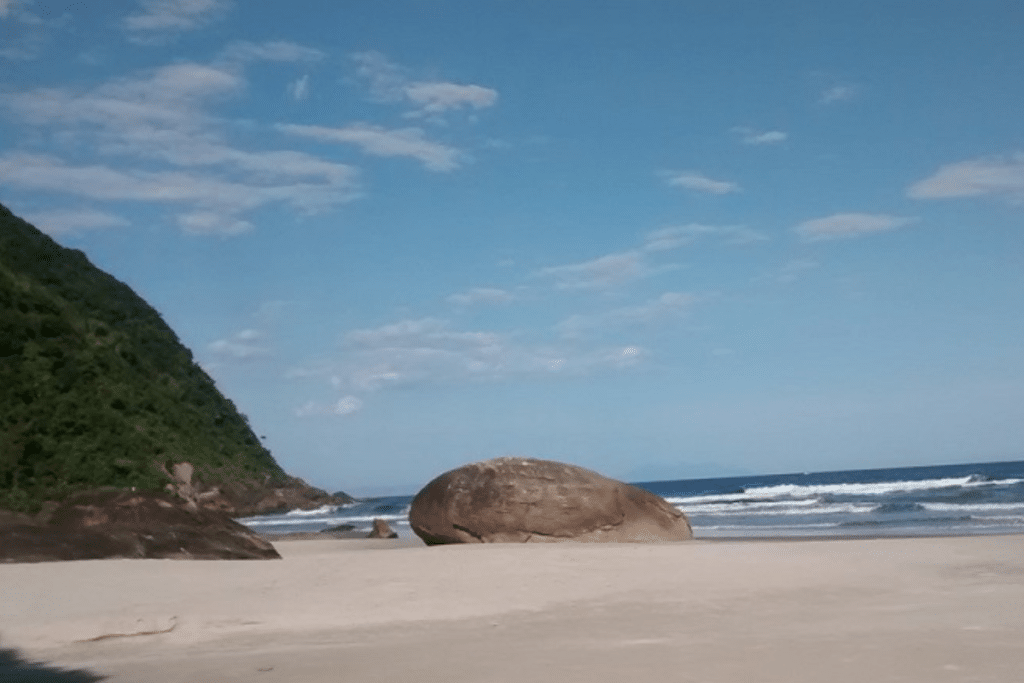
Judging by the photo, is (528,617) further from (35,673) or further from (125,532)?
(125,532)

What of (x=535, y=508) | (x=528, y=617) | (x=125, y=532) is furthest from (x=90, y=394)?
(x=528, y=617)

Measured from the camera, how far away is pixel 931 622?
Answer: 7.02m

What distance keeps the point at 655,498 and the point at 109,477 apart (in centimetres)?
1041

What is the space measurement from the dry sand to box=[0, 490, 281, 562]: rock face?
93 cm

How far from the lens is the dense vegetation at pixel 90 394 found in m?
17.4

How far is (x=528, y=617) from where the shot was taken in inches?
326

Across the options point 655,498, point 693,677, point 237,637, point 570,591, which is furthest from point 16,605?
point 655,498

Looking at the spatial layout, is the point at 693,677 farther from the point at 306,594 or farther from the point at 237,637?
the point at 306,594

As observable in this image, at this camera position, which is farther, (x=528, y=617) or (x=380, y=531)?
(x=380, y=531)

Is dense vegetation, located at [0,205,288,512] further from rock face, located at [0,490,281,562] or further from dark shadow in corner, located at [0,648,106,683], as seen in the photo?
dark shadow in corner, located at [0,648,106,683]

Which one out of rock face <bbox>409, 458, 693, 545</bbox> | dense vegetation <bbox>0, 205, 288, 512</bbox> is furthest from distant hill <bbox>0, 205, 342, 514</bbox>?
rock face <bbox>409, 458, 693, 545</bbox>

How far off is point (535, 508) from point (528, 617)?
7.42 m

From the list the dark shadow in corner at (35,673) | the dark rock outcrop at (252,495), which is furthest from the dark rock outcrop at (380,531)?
the dark rock outcrop at (252,495)

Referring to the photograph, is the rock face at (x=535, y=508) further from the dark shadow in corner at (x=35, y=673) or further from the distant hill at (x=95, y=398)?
the dark shadow in corner at (x=35, y=673)
